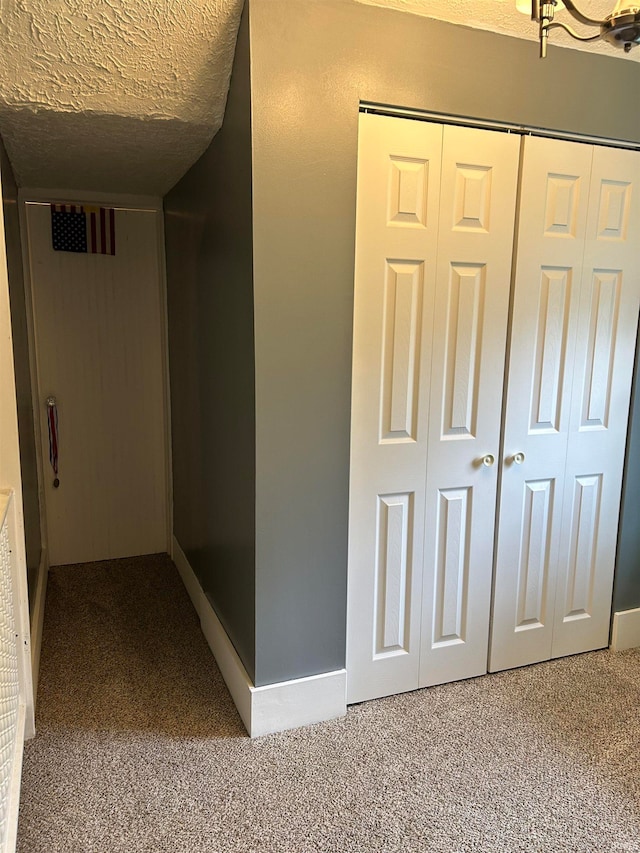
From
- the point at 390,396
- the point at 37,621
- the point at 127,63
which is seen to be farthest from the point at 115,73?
the point at 37,621

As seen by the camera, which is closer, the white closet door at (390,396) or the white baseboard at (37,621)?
the white closet door at (390,396)

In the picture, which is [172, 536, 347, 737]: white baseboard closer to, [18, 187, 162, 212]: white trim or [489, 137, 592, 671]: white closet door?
[489, 137, 592, 671]: white closet door

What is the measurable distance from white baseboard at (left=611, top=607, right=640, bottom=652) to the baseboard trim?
7.73 ft

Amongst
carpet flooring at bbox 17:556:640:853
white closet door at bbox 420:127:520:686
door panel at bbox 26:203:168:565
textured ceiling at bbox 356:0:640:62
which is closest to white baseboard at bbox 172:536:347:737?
carpet flooring at bbox 17:556:640:853

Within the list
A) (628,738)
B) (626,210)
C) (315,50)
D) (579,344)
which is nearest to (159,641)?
(628,738)

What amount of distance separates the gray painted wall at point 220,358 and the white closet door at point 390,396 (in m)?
0.37

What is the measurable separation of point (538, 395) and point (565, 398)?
5.1 inches

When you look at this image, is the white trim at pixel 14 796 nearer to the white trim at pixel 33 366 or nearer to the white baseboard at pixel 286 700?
the white baseboard at pixel 286 700

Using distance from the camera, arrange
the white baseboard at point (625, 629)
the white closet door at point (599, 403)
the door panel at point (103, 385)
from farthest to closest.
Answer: the door panel at point (103, 385)
the white baseboard at point (625, 629)
the white closet door at point (599, 403)

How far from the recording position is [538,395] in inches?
89.4

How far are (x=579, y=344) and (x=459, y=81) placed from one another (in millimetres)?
1039

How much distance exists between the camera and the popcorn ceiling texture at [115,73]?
1631mm

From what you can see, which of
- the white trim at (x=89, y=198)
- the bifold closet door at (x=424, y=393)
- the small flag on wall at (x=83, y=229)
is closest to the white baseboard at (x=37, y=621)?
the bifold closet door at (x=424, y=393)

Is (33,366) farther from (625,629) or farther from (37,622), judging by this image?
(625,629)
